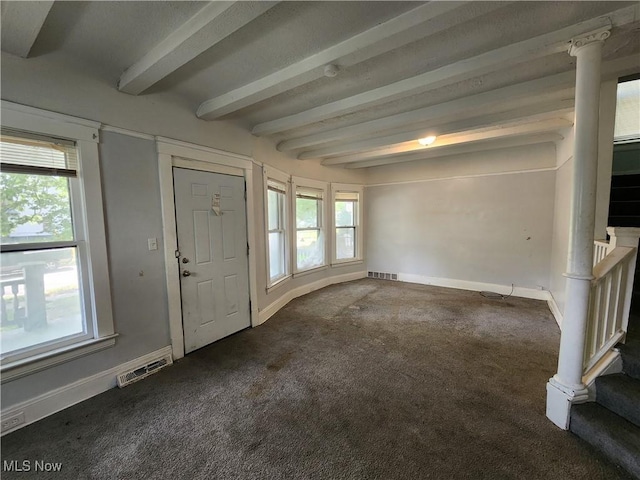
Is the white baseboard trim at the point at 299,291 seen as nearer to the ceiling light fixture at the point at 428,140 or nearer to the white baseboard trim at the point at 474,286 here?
the white baseboard trim at the point at 474,286

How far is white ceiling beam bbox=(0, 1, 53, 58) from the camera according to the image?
4.41 ft

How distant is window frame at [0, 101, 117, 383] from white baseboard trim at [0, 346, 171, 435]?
208mm

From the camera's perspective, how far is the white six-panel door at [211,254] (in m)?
2.66

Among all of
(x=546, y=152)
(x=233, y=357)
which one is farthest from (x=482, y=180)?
(x=233, y=357)

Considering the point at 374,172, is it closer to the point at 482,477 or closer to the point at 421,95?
the point at 421,95

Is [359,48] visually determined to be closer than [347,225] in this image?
Yes

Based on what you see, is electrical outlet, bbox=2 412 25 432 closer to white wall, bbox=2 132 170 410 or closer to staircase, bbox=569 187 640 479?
white wall, bbox=2 132 170 410

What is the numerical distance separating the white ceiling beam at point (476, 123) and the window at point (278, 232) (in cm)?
107

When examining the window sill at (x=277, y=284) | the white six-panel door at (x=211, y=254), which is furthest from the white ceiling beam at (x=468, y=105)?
the window sill at (x=277, y=284)

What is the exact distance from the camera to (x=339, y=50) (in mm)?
1719

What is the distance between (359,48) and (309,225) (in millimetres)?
3381

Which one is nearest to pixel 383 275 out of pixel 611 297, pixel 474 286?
pixel 474 286

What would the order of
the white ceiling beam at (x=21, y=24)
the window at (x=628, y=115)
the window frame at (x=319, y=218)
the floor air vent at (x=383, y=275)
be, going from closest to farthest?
1. the white ceiling beam at (x=21, y=24)
2. the window at (x=628, y=115)
3. the window frame at (x=319, y=218)
4. the floor air vent at (x=383, y=275)

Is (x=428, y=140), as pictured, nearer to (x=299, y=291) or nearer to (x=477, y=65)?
(x=477, y=65)
